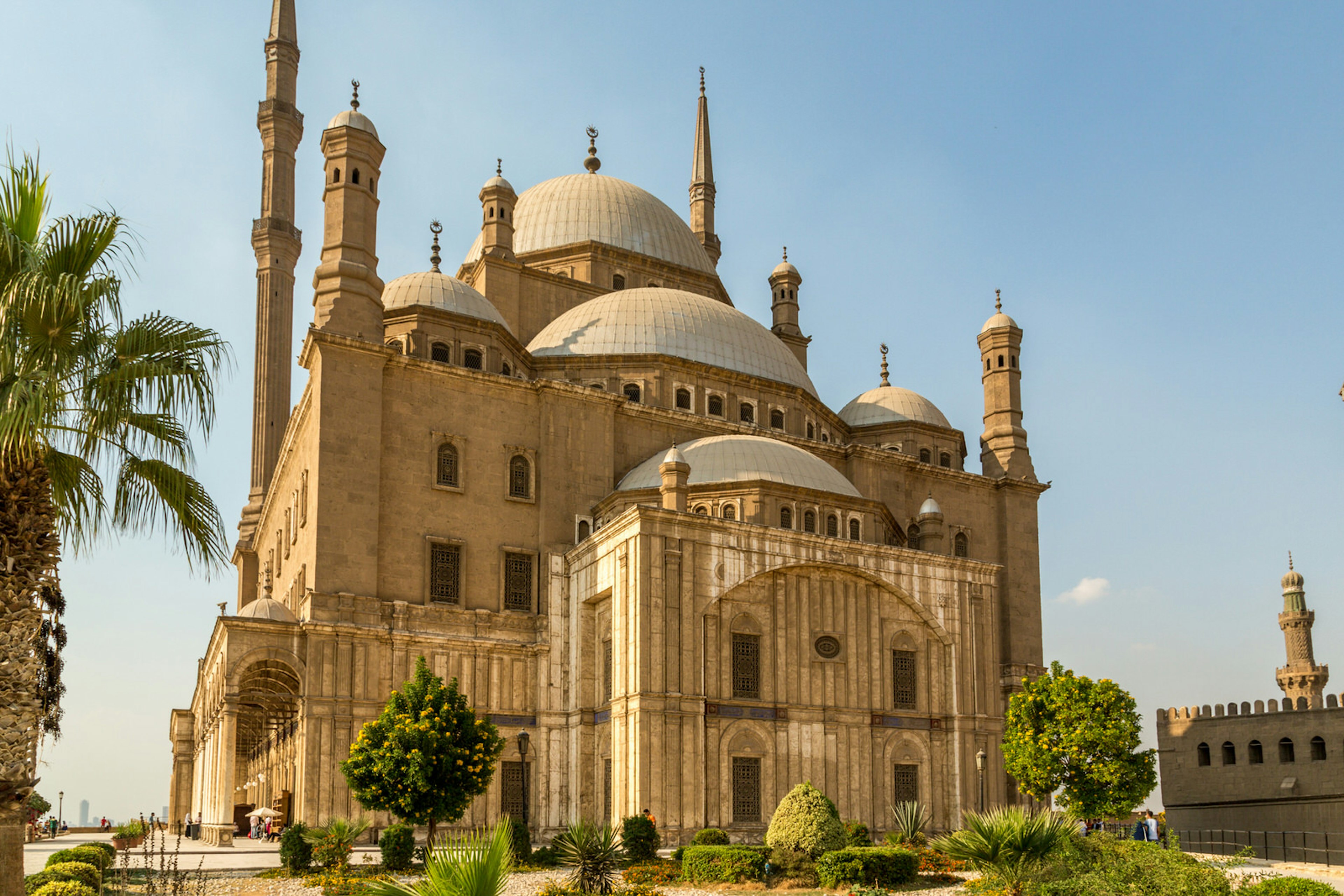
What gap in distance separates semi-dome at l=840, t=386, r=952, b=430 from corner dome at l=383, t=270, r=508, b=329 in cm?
1403

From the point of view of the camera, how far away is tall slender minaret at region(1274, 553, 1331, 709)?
53.7 metres

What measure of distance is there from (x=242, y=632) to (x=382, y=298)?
39.6 ft

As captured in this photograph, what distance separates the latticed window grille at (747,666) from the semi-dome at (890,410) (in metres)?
15.5

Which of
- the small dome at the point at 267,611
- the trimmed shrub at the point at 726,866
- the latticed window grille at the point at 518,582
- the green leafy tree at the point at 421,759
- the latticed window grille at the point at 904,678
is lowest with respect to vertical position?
the trimmed shrub at the point at 726,866

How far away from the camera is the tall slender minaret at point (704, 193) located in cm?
5156

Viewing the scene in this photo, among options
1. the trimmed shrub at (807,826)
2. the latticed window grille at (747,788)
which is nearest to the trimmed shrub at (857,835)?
the trimmed shrub at (807,826)

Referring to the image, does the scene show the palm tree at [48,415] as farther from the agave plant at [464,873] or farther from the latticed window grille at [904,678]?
the latticed window grille at [904,678]

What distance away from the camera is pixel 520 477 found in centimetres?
3284

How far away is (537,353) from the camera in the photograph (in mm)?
38031

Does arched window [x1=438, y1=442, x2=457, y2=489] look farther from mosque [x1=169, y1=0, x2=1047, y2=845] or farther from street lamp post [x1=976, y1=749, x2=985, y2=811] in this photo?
street lamp post [x1=976, y1=749, x2=985, y2=811]

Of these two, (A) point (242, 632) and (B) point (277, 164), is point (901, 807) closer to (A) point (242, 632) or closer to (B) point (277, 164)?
(A) point (242, 632)

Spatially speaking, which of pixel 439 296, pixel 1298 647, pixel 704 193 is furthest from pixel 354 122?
pixel 1298 647

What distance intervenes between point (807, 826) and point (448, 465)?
51.0 feet

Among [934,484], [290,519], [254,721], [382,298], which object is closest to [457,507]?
[290,519]
